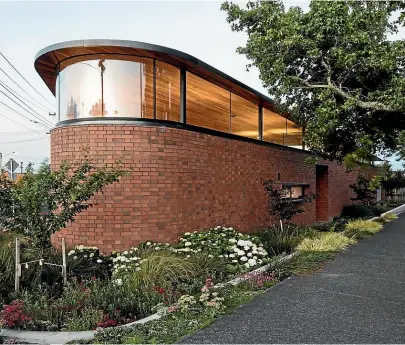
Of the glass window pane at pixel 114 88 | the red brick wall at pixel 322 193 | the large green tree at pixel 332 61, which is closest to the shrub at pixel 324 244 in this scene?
the large green tree at pixel 332 61

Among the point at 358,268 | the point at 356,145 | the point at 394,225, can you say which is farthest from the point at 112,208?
the point at 394,225

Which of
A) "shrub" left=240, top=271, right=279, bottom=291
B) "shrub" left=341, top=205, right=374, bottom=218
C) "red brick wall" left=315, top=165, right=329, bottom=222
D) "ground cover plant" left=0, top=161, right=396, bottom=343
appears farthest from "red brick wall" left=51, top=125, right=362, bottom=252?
"shrub" left=341, top=205, right=374, bottom=218

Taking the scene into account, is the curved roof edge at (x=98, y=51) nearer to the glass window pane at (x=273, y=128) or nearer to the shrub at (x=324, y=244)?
the glass window pane at (x=273, y=128)

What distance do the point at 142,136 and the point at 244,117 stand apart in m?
4.88

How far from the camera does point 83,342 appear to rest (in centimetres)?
403

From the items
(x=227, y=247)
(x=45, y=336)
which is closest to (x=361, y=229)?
(x=227, y=247)

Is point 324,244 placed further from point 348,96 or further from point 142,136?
point 142,136

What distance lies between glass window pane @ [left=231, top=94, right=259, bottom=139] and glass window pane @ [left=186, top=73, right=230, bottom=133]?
343 millimetres

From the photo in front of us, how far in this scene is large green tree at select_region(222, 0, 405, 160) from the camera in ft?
30.2

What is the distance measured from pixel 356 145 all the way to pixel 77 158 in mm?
9212

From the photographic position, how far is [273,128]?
13.8m

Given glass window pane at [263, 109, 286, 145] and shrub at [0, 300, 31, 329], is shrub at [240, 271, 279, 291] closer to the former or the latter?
shrub at [0, 300, 31, 329]

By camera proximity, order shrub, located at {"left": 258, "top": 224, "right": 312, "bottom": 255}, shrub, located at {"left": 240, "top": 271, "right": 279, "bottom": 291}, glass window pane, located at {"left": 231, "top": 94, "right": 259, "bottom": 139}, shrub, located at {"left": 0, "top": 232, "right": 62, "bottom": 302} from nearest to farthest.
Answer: shrub, located at {"left": 0, "top": 232, "right": 62, "bottom": 302}, shrub, located at {"left": 240, "top": 271, "right": 279, "bottom": 291}, shrub, located at {"left": 258, "top": 224, "right": 312, "bottom": 255}, glass window pane, located at {"left": 231, "top": 94, "right": 259, "bottom": 139}

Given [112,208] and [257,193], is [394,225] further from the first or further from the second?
[112,208]
